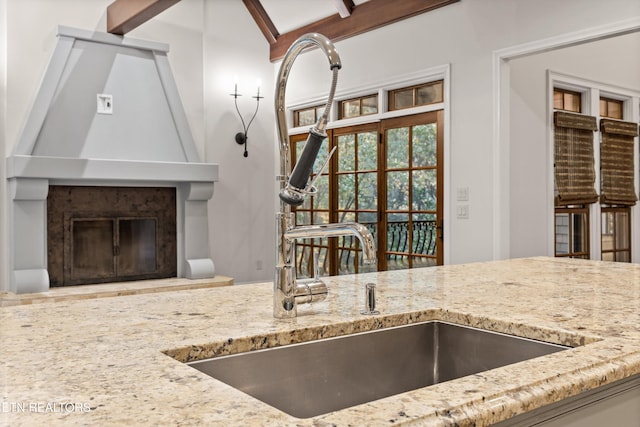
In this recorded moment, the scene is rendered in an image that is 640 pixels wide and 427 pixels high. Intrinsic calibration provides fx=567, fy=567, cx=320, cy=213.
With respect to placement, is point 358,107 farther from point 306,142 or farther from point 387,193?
point 306,142

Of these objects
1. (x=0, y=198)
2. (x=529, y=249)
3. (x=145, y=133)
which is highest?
(x=145, y=133)

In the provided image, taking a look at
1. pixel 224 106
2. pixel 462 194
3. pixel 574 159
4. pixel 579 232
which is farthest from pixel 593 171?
pixel 224 106

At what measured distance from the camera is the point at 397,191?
16.7 feet

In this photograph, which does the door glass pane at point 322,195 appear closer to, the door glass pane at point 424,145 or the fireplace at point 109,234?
the door glass pane at point 424,145

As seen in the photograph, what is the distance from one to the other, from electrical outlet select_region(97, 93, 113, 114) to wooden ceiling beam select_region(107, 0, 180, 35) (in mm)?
585

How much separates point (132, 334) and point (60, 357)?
167 millimetres

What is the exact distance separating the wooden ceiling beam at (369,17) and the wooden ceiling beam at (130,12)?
1659mm

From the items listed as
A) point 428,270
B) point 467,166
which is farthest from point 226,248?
point 428,270

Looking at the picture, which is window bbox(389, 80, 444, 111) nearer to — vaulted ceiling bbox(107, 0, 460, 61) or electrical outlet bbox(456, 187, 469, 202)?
vaulted ceiling bbox(107, 0, 460, 61)

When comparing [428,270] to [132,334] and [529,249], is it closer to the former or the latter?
[132,334]

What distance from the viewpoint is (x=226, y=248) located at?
19.8 feet

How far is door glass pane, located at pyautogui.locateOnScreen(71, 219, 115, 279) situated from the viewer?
5.07 meters

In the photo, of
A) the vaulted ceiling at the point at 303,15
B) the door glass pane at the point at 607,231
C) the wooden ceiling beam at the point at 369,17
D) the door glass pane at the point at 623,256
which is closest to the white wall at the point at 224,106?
the vaulted ceiling at the point at 303,15

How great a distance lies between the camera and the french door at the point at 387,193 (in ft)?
15.6
